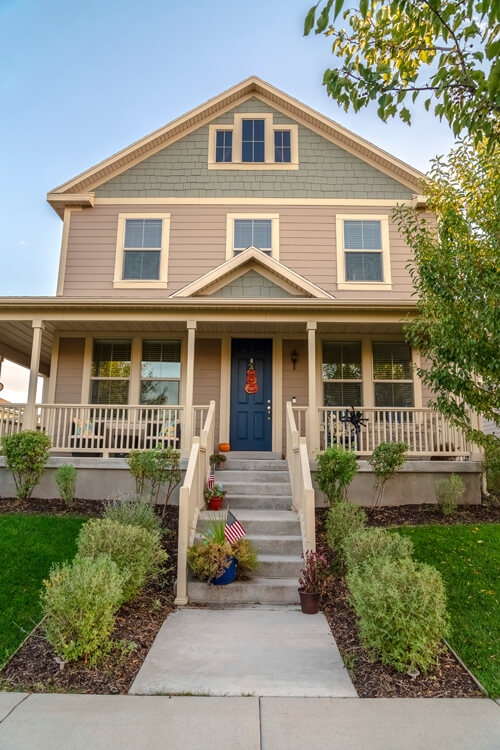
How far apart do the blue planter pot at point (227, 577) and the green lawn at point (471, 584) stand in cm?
219

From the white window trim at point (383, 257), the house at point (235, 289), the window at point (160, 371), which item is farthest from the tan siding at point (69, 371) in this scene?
the white window trim at point (383, 257)

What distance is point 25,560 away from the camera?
5727 mm

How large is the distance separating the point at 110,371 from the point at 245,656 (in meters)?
7.41

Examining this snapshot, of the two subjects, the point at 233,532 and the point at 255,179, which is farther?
the point at 255,179

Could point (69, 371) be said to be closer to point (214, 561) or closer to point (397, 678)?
point (214, 561)

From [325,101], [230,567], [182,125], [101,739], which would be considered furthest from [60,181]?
[101,739]

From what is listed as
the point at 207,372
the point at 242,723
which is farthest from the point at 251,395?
the point at 242,723

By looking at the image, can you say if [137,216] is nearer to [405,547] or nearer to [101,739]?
[405,547]

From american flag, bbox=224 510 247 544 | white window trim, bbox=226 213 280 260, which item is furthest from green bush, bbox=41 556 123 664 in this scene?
white window trim, bbox=226 213 280 260

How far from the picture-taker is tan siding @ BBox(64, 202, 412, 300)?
11008 millimetres

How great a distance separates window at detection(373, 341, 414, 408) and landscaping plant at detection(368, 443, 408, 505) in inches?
96.2

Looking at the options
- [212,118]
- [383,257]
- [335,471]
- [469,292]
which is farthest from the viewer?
[212,118]

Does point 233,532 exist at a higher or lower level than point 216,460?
lower

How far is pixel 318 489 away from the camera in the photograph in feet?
27.8
